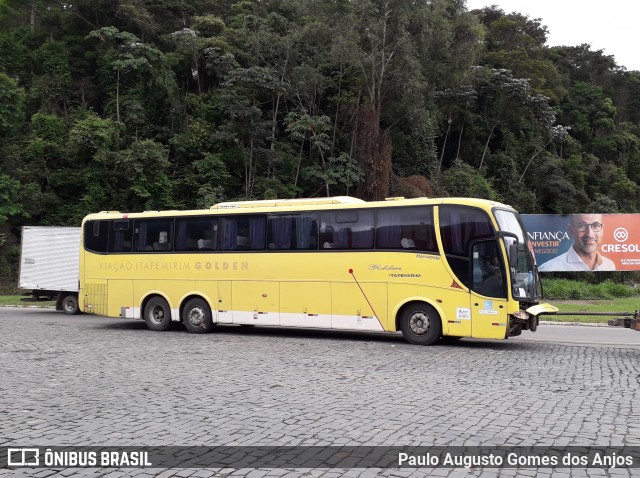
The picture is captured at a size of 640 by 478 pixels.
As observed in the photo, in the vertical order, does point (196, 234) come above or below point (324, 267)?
above

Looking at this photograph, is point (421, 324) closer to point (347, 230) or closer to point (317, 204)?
point (347, 230)

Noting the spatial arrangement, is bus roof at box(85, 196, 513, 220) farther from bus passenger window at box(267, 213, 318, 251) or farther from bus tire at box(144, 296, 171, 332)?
bus tire at box(144, 296, 171, 332)

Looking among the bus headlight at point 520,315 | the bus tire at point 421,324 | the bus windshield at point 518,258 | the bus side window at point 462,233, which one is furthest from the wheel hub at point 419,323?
the bus windshield at point 518,258

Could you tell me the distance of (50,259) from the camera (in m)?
23.2

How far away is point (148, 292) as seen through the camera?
1702 centimetres

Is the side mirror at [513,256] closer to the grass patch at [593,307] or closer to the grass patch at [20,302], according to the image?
the grass patch at [593,307]

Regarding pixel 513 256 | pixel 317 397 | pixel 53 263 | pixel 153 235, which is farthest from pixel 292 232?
pixel 53 263

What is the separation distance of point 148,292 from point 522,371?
11.2m

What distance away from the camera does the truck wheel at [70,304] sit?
23.1 m

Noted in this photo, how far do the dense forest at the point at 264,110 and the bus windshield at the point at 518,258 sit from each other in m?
A: 19.5

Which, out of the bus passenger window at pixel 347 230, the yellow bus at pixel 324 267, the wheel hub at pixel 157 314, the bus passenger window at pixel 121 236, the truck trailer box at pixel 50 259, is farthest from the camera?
the truck trailer box at pixel 50 259

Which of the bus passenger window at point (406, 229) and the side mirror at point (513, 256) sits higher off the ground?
the bus passenger window at point (406, 229)

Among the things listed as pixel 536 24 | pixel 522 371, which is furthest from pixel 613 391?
pixel 536 24

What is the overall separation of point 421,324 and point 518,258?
2.69 metres
